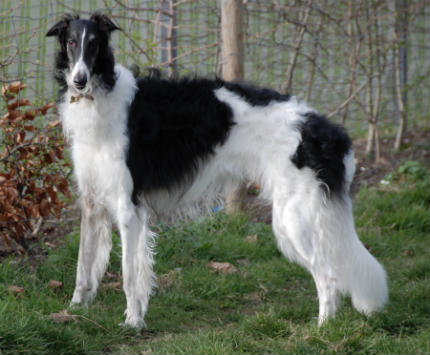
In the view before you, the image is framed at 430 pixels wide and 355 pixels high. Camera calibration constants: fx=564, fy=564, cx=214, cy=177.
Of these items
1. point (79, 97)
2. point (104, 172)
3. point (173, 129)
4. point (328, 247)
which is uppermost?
point (79, 97)

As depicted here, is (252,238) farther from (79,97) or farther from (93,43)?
(93,43)

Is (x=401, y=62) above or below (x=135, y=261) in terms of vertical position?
above

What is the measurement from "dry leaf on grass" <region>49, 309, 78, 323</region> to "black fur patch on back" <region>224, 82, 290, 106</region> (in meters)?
1.95

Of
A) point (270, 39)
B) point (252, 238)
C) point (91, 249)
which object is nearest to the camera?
point (91, 249)

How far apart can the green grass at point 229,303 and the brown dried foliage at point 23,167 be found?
0.37 m

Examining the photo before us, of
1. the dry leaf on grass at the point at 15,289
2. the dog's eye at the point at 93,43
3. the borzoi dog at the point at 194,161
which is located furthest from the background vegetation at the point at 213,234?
the dog's eye at the point at 93,43

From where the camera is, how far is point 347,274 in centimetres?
411

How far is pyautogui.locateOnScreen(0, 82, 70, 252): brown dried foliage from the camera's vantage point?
4.43 meters

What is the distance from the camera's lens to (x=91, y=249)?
430 centimetres

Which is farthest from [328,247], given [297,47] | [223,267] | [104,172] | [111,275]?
[297,47]

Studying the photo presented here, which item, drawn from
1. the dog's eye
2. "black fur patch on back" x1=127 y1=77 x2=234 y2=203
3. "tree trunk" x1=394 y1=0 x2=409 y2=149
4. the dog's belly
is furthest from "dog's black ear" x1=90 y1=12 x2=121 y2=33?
"tree trunk" x1=394 y1=0 x2=409 y2=149

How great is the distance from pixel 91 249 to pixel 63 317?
0.69 meters

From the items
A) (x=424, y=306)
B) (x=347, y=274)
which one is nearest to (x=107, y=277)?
(x=347, y=274)

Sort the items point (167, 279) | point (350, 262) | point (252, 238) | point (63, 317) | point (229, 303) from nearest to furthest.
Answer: point (63, 317) → point (350, 262) → point (229, 303) → point (167, 279) → point (252, 238)
